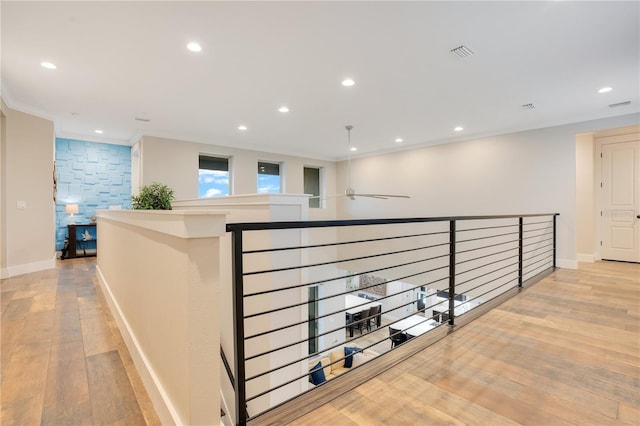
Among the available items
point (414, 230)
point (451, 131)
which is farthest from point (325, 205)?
point (451, 131)

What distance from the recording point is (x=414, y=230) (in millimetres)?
7238

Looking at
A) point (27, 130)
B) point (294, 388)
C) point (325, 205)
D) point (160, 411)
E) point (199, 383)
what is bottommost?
point (294, 388)

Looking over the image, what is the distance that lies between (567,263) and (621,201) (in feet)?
6.16

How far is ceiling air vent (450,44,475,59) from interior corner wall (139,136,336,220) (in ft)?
17.4

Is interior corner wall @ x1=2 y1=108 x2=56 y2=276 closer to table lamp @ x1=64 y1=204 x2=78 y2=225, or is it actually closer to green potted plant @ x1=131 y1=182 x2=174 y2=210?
table lamp @ x1=64 y1=204 x2=78 y2=225

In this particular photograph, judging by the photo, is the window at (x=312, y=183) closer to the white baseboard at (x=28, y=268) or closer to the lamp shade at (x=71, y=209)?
the lamp shade at (x=71, y=209)

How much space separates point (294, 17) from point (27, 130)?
5287 mm

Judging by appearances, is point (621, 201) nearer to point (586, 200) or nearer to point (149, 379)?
point (586, 200)

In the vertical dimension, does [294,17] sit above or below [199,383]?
above

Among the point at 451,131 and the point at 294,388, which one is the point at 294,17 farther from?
the point at 451,131

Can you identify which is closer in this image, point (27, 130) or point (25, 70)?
point (25, 70)

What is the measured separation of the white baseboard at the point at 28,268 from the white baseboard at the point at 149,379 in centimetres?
363

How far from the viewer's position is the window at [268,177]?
25.9 ft

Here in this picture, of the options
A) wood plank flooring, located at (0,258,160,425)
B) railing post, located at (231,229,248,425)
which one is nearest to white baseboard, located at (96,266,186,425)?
wood plank flooring, located at (0,258,160,425)
